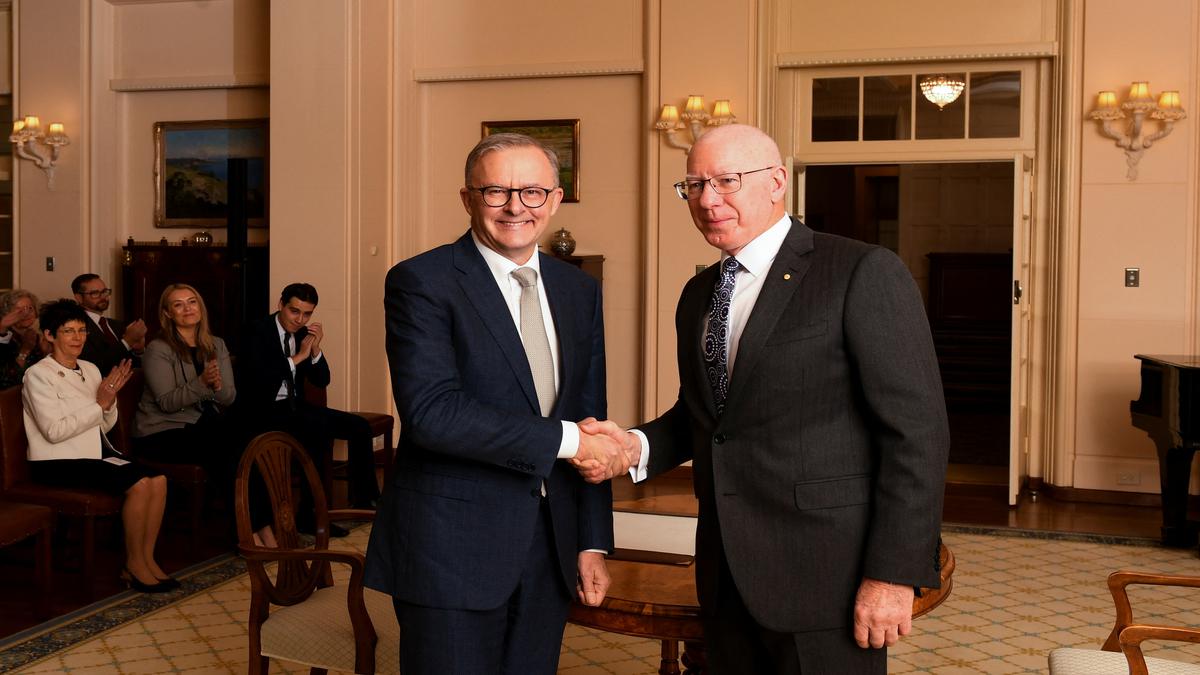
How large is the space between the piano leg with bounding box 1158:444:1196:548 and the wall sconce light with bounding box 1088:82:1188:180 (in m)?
2.23

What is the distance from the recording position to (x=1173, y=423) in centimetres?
630

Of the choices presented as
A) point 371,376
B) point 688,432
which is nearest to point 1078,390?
point 371,376

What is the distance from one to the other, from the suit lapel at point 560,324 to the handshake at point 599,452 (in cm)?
9

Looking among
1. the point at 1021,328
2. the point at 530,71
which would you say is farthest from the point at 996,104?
the point at 530,71

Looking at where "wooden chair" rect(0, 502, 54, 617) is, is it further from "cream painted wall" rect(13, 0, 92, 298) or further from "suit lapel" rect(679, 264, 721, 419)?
"cream painted wall" rect(13, 0, 92, 298)

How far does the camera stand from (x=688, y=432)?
2.66 m

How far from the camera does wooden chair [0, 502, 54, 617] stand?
191 inches

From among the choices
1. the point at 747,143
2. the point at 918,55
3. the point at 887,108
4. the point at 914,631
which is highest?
the point at 918,55

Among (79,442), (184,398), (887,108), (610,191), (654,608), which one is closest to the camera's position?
(654,608)

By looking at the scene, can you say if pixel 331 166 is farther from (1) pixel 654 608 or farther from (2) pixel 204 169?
(1) pixel 654 608

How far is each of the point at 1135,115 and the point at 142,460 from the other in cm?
679

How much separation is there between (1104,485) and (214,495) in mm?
6362

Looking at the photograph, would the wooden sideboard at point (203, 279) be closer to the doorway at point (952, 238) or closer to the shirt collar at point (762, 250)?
the doorway at point (952, 238)

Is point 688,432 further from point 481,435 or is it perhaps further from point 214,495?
point 214,495
